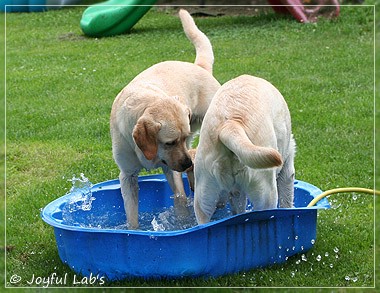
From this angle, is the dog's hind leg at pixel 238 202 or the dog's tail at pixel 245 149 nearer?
the dog's tail at pixel 245 149

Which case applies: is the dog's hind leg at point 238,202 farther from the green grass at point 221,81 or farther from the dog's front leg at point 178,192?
the dog's front leg at point 178,192

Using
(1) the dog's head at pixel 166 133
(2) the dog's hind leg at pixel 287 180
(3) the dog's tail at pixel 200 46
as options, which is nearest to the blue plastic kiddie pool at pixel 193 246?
(2) the dog's hind leg at pixel 287 180

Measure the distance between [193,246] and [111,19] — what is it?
8497 millimetres

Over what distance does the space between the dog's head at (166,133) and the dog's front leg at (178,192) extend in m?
0.66

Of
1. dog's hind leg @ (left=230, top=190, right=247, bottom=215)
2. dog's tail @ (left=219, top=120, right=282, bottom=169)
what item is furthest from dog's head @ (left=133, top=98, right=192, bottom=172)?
dog's tail @ (left=219, top=120, right=282, bottom=169)

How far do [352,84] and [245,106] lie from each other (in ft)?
16.4

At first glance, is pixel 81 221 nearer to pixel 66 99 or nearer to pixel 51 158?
pixel 51 158

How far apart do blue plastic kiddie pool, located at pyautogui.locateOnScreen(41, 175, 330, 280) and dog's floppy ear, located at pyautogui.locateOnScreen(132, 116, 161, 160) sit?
532 mm

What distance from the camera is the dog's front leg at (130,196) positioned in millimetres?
4996

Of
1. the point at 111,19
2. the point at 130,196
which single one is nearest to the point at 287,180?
the point at 130,196

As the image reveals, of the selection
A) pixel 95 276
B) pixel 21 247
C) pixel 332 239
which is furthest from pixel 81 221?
pixel 332 239

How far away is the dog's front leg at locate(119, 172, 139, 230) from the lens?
4996mm
